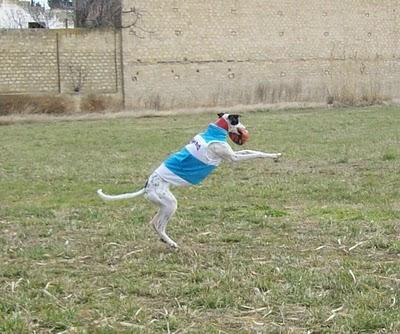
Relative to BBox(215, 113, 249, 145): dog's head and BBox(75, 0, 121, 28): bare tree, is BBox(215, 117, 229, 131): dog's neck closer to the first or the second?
BBox(215, 113, 249, 145): dog's head

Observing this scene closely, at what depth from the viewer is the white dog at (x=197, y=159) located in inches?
271

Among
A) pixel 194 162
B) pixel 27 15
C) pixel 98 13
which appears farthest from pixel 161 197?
pixel 27 15

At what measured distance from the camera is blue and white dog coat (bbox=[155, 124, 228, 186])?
6.91 metres

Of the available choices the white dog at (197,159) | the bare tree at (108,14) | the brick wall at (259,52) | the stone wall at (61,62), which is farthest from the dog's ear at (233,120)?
the bare tree at (108,14)

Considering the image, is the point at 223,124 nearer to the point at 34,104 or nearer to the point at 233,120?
the point at 233,120

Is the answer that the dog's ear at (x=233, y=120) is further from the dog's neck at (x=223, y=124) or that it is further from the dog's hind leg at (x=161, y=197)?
the dog's hind leg at (x=161, y=197)

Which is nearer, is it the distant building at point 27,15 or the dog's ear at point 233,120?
the dog's ear at point 233,120

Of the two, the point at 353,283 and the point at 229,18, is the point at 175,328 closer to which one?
the point at 353,283

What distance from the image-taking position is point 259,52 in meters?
35.3

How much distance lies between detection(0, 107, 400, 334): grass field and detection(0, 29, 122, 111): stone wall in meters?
15.9

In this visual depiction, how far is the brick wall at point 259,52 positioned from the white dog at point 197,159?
25.6 meters

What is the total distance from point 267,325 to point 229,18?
1204 inches

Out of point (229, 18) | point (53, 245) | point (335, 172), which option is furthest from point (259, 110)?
point (53, 245)

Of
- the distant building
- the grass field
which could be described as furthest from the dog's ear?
the distant building
